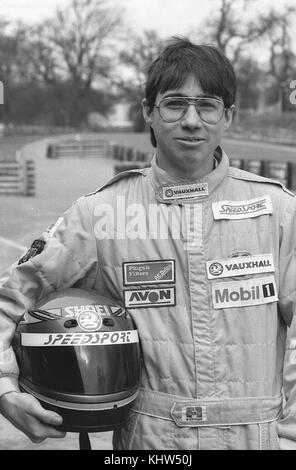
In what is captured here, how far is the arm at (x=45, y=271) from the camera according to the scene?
2.44 m

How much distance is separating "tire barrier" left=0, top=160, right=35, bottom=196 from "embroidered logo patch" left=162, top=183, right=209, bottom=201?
71.0 feet

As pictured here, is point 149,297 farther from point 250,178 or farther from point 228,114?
point 228,114

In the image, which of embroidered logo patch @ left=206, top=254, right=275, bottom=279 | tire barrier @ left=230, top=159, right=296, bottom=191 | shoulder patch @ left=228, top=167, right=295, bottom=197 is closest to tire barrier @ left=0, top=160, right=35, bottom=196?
tire barrier @ left=230, top=159, right=296, bottom=191

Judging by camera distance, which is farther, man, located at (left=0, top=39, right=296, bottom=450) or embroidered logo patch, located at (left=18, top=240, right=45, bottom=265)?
embroidered logo patch, located at (left=18, top=240, right=45, bottom=265)

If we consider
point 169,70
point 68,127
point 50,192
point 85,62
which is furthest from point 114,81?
point 169,70

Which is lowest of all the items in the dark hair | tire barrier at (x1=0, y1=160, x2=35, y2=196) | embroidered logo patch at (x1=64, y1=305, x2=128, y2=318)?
tire barrier at (x1=0, y1=160, x2=35, y2=196)

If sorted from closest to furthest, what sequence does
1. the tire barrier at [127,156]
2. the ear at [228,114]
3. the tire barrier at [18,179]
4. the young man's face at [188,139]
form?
1. the young man's face at [188,139]
2. the ear at [228,114]
3. the tire barrier at [18,179]
4. the tire barrier at [127,156]

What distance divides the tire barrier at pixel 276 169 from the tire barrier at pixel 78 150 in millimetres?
27277

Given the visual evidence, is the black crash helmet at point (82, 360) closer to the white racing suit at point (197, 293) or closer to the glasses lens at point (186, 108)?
the white racing suit at point (197, 293)

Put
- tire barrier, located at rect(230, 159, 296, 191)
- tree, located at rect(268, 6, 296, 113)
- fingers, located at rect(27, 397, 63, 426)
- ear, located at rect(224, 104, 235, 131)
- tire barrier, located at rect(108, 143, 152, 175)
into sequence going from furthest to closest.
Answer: tree, located at rect(268, 6, 296, 113) → tire barrier, located at rect(108, 143, 152, 175) → tire barrier, located at rect(230, 159, 296, 191) → ear, located at rect(224, 104, 235, 131) → fingers, located at rect(27, 397, 63, 426)

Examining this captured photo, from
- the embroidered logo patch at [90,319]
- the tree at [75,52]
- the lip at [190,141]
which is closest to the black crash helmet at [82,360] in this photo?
the embroidered logo patch at [90,319]

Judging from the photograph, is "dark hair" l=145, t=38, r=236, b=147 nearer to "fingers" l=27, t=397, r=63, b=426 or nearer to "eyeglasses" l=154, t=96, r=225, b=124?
"eyeglasses" l=154, t=96, r=225, b=124

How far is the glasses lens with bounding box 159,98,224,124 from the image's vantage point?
2410 millimetres
